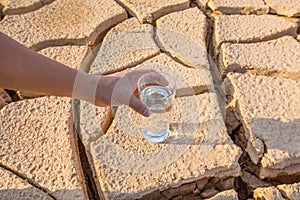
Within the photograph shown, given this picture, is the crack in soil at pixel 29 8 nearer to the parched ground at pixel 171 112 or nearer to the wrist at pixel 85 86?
the parched ground at pixel 171 112

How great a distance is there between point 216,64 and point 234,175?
57 centimetres

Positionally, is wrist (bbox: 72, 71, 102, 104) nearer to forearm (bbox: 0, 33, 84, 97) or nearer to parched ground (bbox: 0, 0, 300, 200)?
forearm (bbox: 0, 33, 84, 97)

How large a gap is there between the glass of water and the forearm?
0.28m

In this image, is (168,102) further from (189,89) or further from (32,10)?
(32,10)

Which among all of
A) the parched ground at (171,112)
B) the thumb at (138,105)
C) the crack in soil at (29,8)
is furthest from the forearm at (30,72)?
the crack in soil at (29,8)

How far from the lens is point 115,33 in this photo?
2.03 meters

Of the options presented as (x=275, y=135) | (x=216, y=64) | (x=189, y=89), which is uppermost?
(x=216, y=64)

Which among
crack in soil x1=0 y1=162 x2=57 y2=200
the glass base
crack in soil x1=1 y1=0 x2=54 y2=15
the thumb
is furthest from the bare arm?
crack in soil x1=1 y1=0 x2=54 y2=15

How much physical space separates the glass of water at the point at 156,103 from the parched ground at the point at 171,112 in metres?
0.03

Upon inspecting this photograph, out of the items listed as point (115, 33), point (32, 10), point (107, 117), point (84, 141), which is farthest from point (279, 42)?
point (32, 10)

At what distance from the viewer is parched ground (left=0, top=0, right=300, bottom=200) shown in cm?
150

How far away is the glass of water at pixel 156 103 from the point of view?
152 cm

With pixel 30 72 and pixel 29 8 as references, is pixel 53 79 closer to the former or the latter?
pixel 30 72

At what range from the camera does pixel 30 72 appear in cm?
126
